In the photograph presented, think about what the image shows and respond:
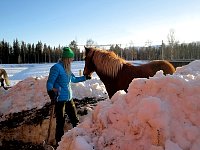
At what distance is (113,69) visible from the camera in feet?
24.0

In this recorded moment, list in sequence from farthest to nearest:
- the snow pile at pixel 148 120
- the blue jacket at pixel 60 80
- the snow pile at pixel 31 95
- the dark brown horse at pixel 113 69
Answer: the snow pile at pixel 31 95 < the dark brown horse at pixel 113 69 < the blue jacket at pixel 60 80 < the snow pile at pixel 148 120

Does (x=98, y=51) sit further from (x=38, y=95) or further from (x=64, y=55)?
(x=38, y=95)

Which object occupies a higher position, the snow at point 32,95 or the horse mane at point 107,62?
the horse mane at point 107,62

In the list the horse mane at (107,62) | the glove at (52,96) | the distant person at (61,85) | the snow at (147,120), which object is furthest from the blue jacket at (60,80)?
the snow at (147,120)

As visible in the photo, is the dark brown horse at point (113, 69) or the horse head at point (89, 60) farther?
the horse head at point (89, 60)

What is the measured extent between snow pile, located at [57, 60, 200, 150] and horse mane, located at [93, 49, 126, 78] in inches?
142

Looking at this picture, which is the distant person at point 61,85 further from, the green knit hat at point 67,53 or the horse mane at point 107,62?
the horse mane at point 107,62

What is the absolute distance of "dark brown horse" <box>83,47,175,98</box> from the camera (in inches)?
286

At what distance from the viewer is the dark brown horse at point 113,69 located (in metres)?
7.27

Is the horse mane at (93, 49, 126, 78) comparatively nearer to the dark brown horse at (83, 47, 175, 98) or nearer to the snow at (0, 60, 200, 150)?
the dark brown horse at (83, 47, 175, 98)

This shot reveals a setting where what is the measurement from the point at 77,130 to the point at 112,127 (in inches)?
17.0

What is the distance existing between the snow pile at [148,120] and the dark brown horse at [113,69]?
355cm

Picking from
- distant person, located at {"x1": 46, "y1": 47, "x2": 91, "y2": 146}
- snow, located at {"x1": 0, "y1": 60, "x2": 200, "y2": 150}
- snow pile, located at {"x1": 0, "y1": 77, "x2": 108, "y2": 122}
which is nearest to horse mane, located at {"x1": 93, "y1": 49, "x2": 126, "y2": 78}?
distant person, located at {"x1": 46, "y1": 47, "x2": 91, "y2": 146}

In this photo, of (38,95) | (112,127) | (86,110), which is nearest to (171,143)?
(112,127)
